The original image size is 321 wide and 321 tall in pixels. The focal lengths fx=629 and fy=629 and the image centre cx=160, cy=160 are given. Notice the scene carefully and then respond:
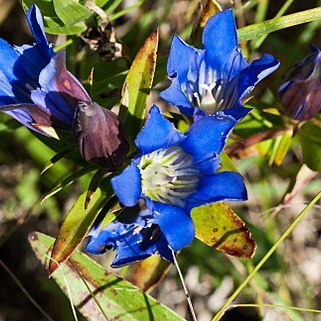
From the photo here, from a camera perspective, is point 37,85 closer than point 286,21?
Yes

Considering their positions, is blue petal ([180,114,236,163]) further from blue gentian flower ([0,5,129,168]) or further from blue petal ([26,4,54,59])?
blue petal ([26,4,54,59])

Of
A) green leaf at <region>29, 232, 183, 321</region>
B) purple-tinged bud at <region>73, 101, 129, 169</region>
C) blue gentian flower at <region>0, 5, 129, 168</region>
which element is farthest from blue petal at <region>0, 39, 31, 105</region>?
green leaf at <region>29, 232, 183, 321</region>

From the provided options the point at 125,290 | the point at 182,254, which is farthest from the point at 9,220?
the point at 125,290

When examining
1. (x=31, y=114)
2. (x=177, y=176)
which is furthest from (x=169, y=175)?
(x=31, y=114)

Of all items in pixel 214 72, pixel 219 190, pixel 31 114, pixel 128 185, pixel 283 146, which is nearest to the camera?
pixel 128 185

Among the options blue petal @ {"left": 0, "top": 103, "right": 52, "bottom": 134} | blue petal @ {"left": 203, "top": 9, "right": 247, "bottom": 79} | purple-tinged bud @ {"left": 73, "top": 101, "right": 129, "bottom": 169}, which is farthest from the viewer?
blue petal @ {"left": 203, "top": 9, "right": 247, "bottom": 79}

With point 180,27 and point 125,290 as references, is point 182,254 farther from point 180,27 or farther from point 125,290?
point 180,27

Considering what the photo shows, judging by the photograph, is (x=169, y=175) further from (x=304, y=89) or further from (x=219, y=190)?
(x=304, y=89)
